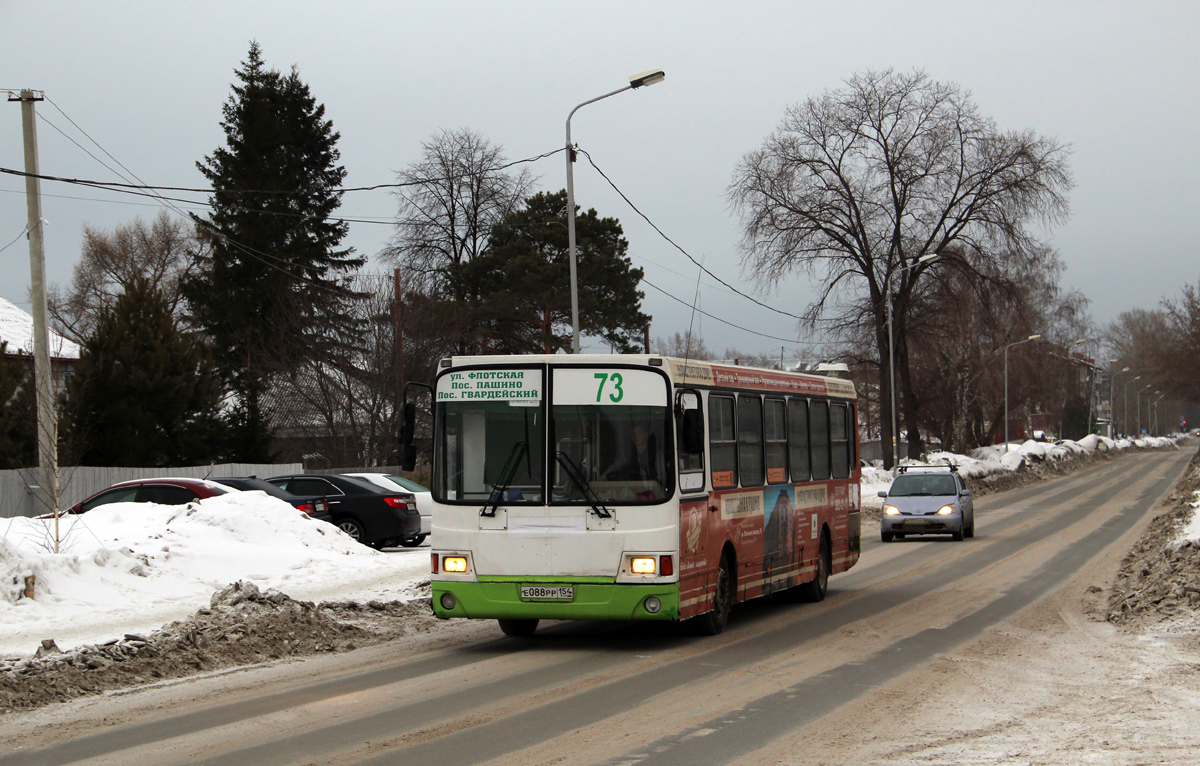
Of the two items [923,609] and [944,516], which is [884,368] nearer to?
[944,516]

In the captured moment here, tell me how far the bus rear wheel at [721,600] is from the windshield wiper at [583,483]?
1.88 m

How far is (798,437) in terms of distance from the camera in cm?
1516

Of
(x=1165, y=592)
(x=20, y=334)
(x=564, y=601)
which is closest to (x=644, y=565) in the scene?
(x=564, y=601)

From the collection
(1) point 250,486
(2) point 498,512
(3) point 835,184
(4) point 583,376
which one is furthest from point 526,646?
(3) point 835,184

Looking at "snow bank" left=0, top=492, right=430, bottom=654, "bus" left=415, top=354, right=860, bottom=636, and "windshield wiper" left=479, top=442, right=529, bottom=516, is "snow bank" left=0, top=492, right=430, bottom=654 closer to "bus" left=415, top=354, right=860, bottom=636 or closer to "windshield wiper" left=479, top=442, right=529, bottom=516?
"bus" left=415, top=354, right=860, bottom=636

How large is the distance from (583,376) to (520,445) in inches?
34.1

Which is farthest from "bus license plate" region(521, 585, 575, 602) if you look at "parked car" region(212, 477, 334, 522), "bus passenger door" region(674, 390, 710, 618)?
"parked car" region(212, 477, 334, 522)

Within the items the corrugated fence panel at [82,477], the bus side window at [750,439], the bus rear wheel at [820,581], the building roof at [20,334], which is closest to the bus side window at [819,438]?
the bus rear wheel at [820,581]

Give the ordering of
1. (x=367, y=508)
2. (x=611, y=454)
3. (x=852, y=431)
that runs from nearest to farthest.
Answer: (x=611, y=454), (x=852, y=431), (x=367, y=508)

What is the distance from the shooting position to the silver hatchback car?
27.0 m

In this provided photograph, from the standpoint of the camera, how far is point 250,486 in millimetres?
24125

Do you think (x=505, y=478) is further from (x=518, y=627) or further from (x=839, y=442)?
(x=839, y=442)

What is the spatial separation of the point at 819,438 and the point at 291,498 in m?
12.2

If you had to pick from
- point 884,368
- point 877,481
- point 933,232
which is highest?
point 933,232
